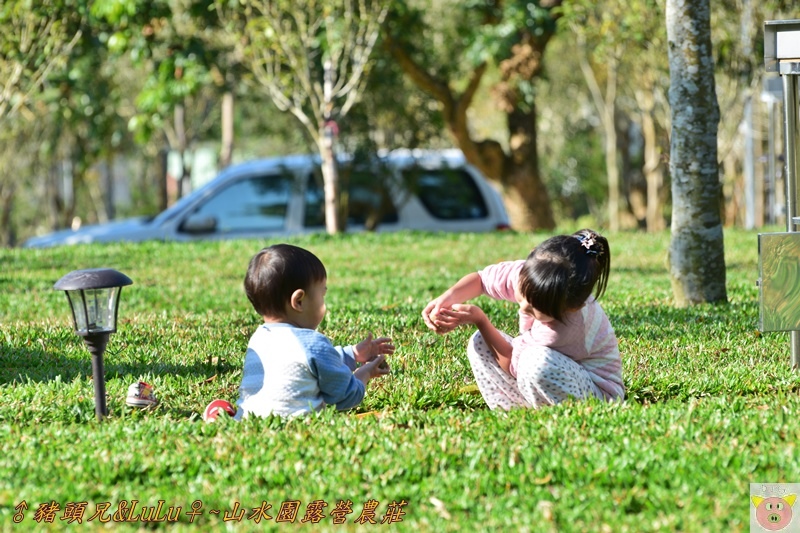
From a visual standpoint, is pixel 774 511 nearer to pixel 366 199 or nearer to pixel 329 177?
pixel 329 177

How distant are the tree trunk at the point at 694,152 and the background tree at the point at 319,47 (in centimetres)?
761

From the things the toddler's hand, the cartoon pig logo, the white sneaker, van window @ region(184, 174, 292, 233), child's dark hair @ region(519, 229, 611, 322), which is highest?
van window @ region(184, 174, 292, 233)

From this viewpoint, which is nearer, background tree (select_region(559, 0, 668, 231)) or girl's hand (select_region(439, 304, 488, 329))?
girl's hand (select_region(439, 304, 488, 329))

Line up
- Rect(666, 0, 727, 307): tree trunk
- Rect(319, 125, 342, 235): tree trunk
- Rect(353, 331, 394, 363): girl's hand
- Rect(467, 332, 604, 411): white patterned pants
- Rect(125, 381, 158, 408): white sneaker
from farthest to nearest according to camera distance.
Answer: Rect(319, 125, 342, 235): tree trunk
Rect(666, 0, 727, 307): tree trunk
Rect(125, 381, 158, 408): white sneaker
Rect(353, 331, 394, 363): girl's hand
Rect(467, 332, 604, 411): white patterned pants

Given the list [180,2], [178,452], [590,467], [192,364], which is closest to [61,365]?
[192,364]

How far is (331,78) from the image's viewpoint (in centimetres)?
1512

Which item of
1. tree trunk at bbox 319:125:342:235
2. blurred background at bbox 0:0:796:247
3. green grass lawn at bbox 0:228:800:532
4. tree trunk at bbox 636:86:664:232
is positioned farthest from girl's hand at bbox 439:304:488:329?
tree trunk at bbox 636:86:664:232

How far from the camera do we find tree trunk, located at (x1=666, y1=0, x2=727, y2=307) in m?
7.42

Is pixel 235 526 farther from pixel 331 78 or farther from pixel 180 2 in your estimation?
pixel 180 2

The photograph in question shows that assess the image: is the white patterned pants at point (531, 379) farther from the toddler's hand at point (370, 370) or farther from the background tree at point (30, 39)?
the background tree at point (30, 39)

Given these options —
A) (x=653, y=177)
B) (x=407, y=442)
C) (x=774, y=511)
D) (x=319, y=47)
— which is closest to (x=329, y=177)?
(x=319, y=47)

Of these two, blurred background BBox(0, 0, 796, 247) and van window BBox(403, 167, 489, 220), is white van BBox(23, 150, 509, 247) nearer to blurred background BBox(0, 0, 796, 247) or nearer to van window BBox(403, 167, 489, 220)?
van window BBox(403, 167, 489, 220)

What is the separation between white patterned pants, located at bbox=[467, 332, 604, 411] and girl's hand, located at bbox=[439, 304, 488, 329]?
0.60 ft

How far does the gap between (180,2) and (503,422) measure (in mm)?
13917
